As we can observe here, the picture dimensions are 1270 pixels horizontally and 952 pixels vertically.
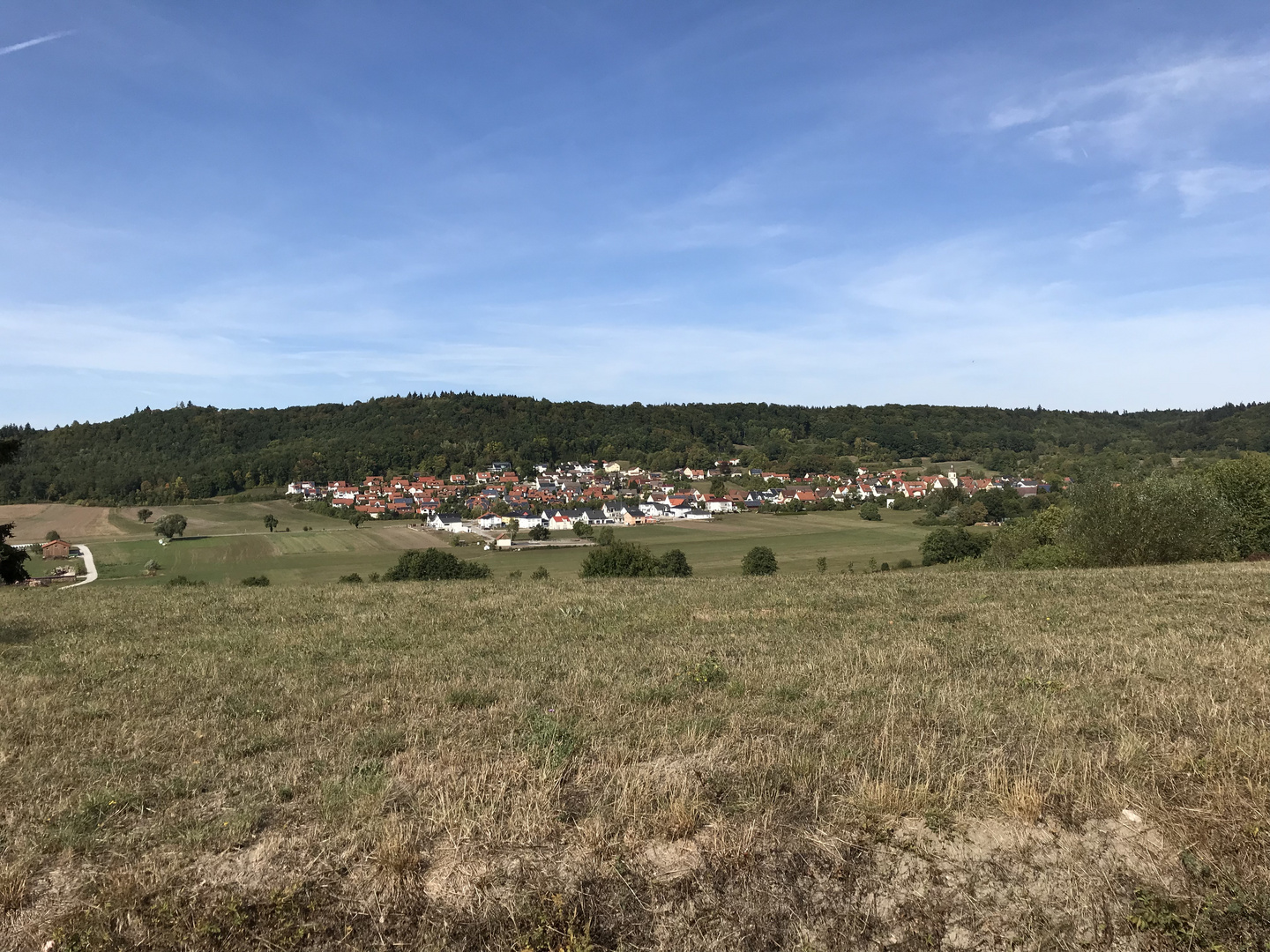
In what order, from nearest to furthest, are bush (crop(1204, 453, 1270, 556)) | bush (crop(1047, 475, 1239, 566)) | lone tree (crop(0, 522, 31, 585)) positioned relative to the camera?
lone tree (crop(0, 522, 31, 585))
bush (crop(1047, 475, 1239, 566))
bush (crop(1204, 453, 1270, 556))

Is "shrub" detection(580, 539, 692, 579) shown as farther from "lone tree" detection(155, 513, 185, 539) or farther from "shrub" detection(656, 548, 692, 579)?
"lone tree" detection(155, 513, 185, 539)

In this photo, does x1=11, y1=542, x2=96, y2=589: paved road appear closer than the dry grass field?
No

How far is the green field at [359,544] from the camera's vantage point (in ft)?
200

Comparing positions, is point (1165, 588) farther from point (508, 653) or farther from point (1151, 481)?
point (1151, 481)

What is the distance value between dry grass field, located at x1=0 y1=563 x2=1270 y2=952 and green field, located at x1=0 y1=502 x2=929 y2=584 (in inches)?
1516

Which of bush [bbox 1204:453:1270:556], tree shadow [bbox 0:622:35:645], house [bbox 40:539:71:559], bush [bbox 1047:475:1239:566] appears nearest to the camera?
tree shadow [bbox 0:622:35:645]

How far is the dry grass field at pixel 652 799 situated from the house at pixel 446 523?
297 ft

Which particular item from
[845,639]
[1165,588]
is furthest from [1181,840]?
[1165,588]

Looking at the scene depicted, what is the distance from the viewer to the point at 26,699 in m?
8.66

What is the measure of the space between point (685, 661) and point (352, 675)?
4.72m

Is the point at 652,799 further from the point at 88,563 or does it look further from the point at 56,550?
the point at 56,550

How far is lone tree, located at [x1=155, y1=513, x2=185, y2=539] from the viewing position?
8531 centimetres

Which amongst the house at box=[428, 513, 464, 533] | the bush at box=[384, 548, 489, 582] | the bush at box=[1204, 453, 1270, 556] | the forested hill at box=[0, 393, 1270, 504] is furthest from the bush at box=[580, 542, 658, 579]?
the forested hill at box=[0, 393, 1270, 504]

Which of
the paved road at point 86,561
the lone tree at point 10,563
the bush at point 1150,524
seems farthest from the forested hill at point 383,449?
the lone tree at point 10,563
